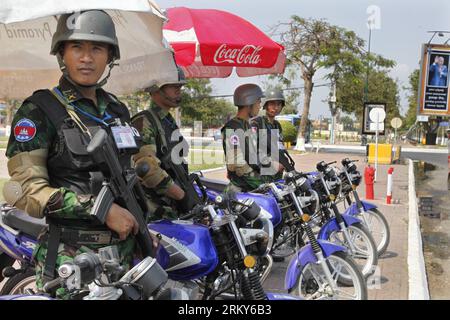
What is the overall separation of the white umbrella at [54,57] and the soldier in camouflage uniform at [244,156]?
4.17ft

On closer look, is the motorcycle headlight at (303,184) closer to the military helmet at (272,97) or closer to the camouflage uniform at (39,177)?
the military helmet at (272,97)

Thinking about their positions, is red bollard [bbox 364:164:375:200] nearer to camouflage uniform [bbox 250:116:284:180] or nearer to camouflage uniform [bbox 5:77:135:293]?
camouflage uniform [bbox 250:116:284:180]

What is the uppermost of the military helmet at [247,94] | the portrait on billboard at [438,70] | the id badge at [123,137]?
the portrait on billboard at [438,70]

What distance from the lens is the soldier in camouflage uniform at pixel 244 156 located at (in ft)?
17.4

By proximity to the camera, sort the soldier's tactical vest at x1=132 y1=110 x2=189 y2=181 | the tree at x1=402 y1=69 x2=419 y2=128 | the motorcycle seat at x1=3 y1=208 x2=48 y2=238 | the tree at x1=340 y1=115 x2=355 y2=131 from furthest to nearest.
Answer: the tree at x1=340 y1=115 x2=355 y2=131 → the tree at x1=402 y1=69 x2=419 y2=128 → the soldier's tactical vest at x1=132 y1=110 x2=189 y2=181 → the motorcycle seat at x1=3 y1=208 x2=48 y2=238

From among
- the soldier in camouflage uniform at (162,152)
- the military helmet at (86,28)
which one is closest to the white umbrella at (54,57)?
the soldier in camouflage uniform at (162,152)

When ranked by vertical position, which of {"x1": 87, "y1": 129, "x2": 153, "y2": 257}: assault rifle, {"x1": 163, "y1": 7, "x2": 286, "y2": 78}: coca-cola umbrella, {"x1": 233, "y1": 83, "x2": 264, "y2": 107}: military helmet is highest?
{"x1": 163, "y1": 7, "x2": 286, "y2": 78}: coca-cola umbrella

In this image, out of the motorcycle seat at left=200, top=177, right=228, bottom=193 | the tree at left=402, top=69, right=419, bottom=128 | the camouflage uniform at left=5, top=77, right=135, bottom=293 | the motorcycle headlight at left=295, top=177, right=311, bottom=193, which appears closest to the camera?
the camouflage uniform at left=5, top=77, right=135, bottom=293

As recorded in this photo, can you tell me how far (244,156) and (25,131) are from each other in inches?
134

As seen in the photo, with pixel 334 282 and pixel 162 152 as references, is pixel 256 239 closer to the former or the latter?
pixel 334 282

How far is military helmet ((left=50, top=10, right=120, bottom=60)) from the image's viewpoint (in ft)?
7.46

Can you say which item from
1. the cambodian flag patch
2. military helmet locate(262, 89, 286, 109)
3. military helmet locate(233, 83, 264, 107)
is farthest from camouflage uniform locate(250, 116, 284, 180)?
the cambodian flag patch

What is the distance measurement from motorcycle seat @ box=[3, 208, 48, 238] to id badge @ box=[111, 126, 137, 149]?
1.22 meters
